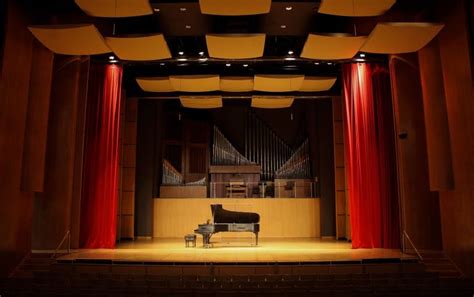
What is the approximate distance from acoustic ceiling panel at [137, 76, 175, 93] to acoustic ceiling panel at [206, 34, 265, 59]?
6.28ft

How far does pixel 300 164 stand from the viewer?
10109 mm

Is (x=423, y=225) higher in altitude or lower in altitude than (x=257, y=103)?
lower

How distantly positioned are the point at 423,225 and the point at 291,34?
12.3ft

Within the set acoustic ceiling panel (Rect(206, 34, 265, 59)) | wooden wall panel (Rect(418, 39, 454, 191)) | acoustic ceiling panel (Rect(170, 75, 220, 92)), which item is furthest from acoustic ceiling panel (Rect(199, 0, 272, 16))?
wooden wall panel (Rect(418, 39, 454, 191))

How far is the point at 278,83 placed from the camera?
8031 millimetres

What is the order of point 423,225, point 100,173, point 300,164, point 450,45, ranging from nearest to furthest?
1. point 450,45
2. point 423,225
3. point 100,173
4. point 300,164

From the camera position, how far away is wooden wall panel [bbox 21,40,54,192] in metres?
5.80

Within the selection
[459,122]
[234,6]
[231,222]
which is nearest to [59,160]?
[231,222]

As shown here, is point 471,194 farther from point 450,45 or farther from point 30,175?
point 30,175

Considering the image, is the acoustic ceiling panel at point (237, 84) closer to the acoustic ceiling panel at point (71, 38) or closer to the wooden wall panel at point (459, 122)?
the acoustic ceiling panel at point (71, 38)

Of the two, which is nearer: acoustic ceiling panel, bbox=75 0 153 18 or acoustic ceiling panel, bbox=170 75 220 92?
acoustic ceiling panel, bbox=75 0 153 18

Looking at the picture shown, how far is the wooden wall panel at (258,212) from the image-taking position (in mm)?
9711

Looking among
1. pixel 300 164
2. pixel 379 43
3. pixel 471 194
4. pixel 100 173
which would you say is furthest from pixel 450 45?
pixel 100 173

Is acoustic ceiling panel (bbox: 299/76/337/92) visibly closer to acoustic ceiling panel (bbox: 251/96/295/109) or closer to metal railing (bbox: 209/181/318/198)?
acoustic ceiling panel (bbox: 251/96/295/109)
